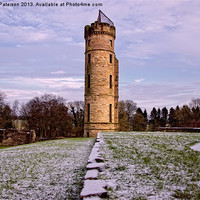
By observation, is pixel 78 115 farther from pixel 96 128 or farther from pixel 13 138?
pixel 96 128

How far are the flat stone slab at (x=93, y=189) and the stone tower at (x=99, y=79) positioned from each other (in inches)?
741

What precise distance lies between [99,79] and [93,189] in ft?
65.3

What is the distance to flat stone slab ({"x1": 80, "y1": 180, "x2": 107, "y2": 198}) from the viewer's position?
3.17 m

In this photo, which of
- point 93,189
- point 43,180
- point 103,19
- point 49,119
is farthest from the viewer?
point 49,119

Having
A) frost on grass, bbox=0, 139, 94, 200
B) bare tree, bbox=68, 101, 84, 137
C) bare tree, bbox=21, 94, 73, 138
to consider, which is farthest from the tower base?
bare tree, bbox=68, 101, 84, 137

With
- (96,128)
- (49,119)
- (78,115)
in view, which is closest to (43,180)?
(96,128)

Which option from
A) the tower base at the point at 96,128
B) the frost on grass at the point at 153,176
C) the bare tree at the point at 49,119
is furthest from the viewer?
the bare tree at the point at 49,119

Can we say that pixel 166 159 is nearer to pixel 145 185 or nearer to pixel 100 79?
pixel 145 185

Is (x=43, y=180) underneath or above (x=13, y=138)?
above

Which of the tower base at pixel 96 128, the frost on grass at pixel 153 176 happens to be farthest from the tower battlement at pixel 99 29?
the frost on grass at pixel 153 176

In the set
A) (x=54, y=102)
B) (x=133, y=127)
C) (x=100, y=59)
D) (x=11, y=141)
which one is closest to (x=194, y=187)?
(x=100, y=59)

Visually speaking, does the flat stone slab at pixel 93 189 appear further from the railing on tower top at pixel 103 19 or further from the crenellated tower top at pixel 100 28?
the railing on tower top at pixel 103 19

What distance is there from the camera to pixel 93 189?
3.35 meters

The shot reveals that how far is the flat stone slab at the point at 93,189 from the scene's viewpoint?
125 inches
